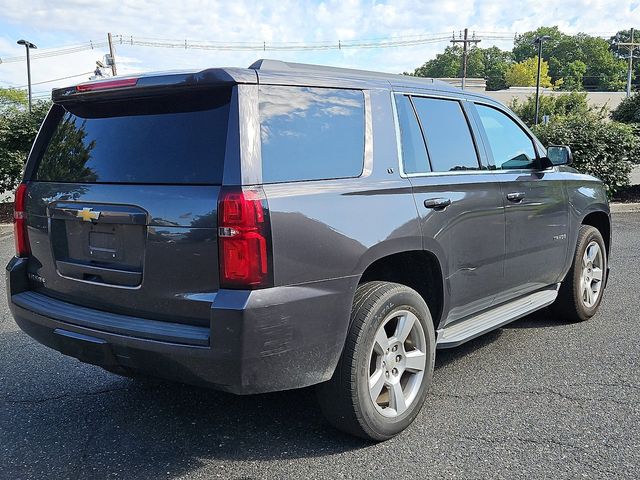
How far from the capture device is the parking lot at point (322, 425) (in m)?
2.88

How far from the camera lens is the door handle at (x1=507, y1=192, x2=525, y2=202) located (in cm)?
402

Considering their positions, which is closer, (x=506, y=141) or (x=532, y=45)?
(x=506, y=141)

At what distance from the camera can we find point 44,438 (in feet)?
10.5

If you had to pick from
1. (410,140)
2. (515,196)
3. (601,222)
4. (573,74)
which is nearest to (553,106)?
(601,222)

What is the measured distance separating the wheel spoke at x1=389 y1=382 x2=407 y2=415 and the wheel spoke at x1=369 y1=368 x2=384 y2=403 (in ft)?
0.32

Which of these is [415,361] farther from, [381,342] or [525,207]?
[525,207]

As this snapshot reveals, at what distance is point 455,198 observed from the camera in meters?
3.54

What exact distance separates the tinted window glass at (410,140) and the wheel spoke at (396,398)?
46.3 inches

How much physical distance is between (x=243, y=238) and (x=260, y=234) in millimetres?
73

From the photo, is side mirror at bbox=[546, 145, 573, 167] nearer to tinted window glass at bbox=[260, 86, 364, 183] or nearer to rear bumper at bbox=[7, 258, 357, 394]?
tinted window glass at bbox=[260, 86, 364, 183]

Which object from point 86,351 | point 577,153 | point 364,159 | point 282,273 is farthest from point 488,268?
point 577,153

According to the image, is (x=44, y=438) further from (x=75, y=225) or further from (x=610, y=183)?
(x=610, y=183)

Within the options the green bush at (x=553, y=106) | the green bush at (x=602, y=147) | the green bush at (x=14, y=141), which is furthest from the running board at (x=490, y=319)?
the green bush at (x=553, y=106)

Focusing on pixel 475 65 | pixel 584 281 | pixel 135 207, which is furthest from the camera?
pixel 475 65
